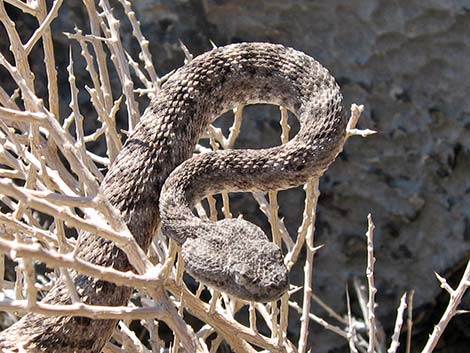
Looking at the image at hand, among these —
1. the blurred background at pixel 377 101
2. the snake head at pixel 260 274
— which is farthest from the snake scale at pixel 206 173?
the blurred background at pixel 377 101

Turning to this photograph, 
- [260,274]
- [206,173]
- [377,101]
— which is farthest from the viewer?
[377,101]

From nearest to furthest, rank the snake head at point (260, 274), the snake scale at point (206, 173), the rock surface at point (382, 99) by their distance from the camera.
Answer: the snake head at point (260, 274)
the snake scale at point (206, 173)
the rock surface at point (382, 99)

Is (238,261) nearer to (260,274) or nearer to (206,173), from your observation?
(260,274)

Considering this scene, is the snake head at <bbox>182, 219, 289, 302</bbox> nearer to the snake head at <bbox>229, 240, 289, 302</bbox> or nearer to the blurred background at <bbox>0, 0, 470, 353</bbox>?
A: the snake head at <bbox>229, 240, 289, 302</bbox>

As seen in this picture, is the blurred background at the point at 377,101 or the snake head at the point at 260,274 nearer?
the snake head at the point at 260,274

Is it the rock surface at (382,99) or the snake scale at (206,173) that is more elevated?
the snake scale at (206,173)

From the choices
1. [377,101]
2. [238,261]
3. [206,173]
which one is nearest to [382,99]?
[377,101]

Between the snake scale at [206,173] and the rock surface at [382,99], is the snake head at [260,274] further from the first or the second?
the rock surface at [382,99]

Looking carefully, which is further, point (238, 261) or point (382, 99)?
point (382, 99)
